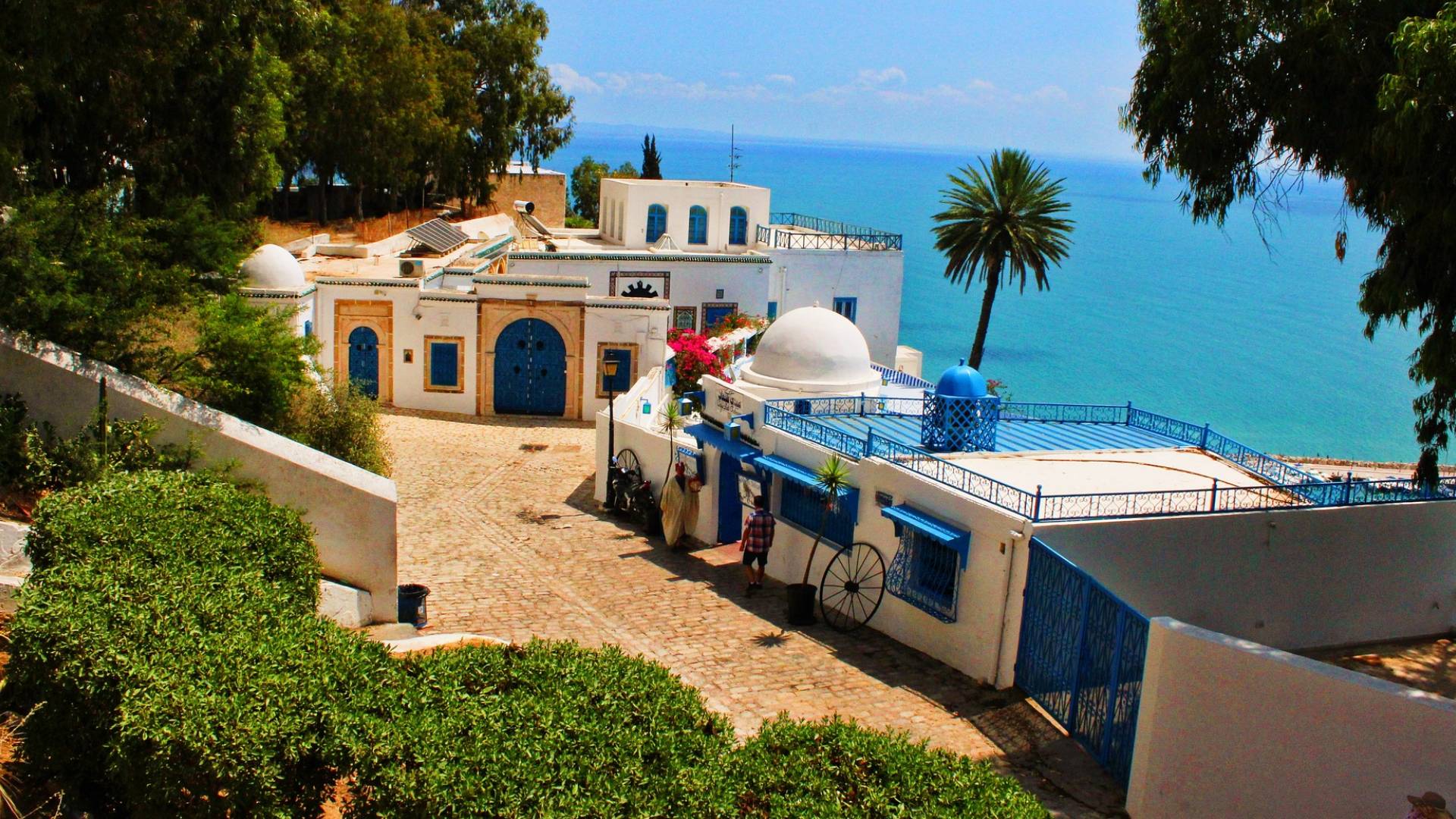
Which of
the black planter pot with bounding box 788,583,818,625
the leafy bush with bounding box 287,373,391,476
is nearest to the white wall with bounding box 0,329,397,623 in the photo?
the leafy bush with bounding box 287,373,391,476

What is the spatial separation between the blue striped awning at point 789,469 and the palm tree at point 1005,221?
13514 mm

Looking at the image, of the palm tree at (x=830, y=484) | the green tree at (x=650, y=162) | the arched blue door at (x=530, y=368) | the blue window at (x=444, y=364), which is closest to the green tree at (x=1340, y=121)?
the palm tree at (x=830, y=484)

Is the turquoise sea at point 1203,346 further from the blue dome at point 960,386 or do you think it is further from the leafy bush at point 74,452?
the leafy bush at point 74,452

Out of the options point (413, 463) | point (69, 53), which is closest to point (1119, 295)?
point (413, 463)

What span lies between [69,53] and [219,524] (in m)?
7.70

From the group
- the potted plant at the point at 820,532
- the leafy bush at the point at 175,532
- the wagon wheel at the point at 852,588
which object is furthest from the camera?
the potted plant at the point at 820,532

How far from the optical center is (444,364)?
2814 cm

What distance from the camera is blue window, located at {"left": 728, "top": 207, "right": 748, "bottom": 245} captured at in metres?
38.8

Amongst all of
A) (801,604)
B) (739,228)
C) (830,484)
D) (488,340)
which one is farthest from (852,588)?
(739,228)

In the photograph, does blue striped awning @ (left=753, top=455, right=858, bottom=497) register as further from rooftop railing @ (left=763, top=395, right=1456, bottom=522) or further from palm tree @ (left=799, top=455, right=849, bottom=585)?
rooftop railing @ (left=763, top=395, right=1456, bottom=522)

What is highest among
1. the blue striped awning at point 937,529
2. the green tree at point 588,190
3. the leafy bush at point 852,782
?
the green tree at point 588,190

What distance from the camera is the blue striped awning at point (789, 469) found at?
16031 mm

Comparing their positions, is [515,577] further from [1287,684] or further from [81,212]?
[1287,684]

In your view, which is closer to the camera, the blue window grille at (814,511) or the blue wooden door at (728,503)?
the blue window grille at (814,511)
